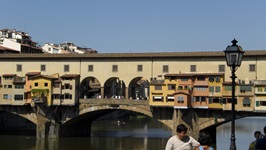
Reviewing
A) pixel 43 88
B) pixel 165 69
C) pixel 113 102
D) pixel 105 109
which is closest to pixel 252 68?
pixel 165 69

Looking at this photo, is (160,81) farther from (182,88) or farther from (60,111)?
(60,111)

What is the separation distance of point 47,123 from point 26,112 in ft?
9.92

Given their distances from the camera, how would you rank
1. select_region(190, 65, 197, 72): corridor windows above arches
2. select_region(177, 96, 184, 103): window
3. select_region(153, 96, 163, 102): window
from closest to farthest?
select_region(177, 96, 184, 103): window
select_region(153, 96, 163, 102): window
select_region(190, 65, 197, 72): corridor windows above arches

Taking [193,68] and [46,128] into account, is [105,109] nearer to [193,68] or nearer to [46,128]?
[46,128]

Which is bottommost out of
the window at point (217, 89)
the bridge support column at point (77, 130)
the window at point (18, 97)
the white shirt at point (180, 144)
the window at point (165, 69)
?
the bridge support column at point (77, 130)

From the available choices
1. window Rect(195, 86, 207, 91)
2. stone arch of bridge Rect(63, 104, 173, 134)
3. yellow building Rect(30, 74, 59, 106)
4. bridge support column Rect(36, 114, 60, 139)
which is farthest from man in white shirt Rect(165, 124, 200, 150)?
bridge support column Rect(36, 114, 60, 139)

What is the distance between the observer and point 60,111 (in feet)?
140

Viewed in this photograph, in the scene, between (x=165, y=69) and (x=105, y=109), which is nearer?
(x=165, y=69)

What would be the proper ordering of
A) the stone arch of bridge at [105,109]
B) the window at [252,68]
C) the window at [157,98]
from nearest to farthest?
the window at [252,68] < the window at [157,98] < the stone arch of bridge at [105,109]

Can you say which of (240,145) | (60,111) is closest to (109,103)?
(60,111)

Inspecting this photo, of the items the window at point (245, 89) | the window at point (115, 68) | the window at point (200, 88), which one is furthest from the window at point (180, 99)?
the window at point (115, 68)

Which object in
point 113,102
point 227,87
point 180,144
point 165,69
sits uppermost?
point 165,69

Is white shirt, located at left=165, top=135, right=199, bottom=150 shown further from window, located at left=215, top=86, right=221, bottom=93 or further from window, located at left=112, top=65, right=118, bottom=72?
window, located at left=112, top=65, right=118, bottom=72

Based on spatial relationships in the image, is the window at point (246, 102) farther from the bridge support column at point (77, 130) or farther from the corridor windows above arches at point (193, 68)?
the bridge support column at point (77, 130)
